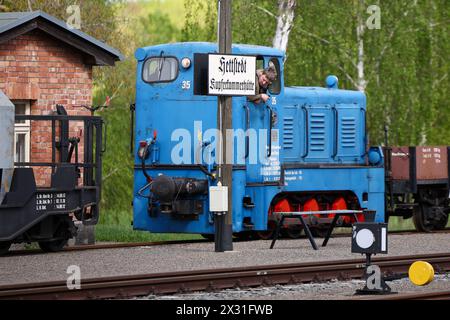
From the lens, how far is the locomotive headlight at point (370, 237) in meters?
14.3

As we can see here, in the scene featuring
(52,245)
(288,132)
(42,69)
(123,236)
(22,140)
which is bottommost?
(123,236)

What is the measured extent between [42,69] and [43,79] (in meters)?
0.19

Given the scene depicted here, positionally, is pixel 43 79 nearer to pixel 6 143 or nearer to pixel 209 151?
Result: pixel 209 151

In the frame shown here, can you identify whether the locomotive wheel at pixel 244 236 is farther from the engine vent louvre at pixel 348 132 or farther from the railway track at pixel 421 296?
the railway track at pixel 421 296

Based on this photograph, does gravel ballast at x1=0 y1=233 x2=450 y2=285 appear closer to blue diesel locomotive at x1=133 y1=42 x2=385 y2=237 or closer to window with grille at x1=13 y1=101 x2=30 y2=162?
blue diesel locomotive at x1=133 y1=42 x2=385 y2=237

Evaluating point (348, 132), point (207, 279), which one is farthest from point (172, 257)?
point (348, 132)

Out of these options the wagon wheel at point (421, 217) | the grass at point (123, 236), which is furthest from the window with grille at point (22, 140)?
the wagon wheel at point (421, 217)

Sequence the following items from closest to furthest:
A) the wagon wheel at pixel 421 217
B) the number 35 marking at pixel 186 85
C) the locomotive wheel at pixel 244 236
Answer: the number 35 marking at pixel 186 85 → the locomotive wheel at pixel 244 236 → the wagon wheel at pixel 421 217

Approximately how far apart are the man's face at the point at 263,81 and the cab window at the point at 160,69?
5.04 ft

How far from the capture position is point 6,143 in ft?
60.3

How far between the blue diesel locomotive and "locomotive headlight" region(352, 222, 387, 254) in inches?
244

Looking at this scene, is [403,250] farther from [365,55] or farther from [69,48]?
[365,55]
